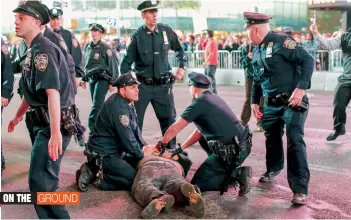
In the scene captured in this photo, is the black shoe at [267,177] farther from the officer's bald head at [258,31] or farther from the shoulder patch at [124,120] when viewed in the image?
the shoulder patch at [124,120]

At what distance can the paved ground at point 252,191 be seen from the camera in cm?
502

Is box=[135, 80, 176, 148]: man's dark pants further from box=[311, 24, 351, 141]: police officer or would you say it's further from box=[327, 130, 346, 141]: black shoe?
box=[327, 130, 346, 141]: black shoe

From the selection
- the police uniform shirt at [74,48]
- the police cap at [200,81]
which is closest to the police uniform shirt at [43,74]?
the police cap at [200,81]

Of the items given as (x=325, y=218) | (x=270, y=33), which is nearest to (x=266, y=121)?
(x=270, y=33)

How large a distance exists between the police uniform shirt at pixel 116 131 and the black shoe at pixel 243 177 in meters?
1.02

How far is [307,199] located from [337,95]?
9.94 feet

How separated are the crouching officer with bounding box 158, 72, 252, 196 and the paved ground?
171 mm

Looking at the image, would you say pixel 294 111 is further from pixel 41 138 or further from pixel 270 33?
pixel 41 138

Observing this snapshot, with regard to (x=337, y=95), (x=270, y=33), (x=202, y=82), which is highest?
(x=270, y=33)

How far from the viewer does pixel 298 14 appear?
37781mm

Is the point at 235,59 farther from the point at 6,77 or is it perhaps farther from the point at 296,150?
the point at 296,150

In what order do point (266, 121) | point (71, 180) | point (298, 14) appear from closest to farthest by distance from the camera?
point (266, 121) → point (71, 180) → point (298, 14)

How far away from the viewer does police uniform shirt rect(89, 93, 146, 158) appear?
221 inches

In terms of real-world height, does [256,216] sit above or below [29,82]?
below
